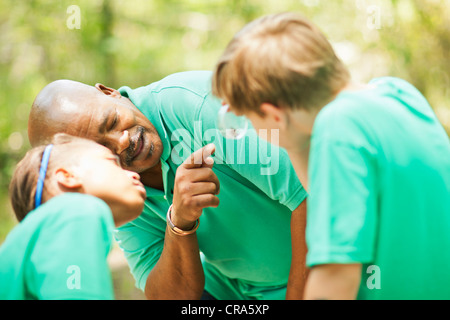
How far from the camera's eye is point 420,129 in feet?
3.60

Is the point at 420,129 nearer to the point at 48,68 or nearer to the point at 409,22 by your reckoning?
the point at 409,22

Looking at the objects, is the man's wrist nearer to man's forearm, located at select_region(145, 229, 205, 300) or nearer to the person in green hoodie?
man's forearm, located at select_region(145, 229, 205, 300)

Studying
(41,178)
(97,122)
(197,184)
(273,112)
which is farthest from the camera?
(97,122)

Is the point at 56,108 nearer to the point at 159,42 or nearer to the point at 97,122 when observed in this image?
the point at 97,122

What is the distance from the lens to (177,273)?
183 centimetres

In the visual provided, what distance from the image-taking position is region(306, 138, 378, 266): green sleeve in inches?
37.7

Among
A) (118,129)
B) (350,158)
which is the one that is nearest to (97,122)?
(118,129)

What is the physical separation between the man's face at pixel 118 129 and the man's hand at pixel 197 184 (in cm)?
23

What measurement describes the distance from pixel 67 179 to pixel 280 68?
58cm

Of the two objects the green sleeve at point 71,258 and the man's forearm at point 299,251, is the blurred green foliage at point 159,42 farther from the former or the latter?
the green sleeve at point 71,258

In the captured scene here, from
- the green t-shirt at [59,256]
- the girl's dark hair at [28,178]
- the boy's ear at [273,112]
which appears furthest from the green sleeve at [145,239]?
the boy's ear at [273,112]

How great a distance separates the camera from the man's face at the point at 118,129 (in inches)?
63.8

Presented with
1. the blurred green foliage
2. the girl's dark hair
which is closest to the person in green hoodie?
the girl's dark hair
